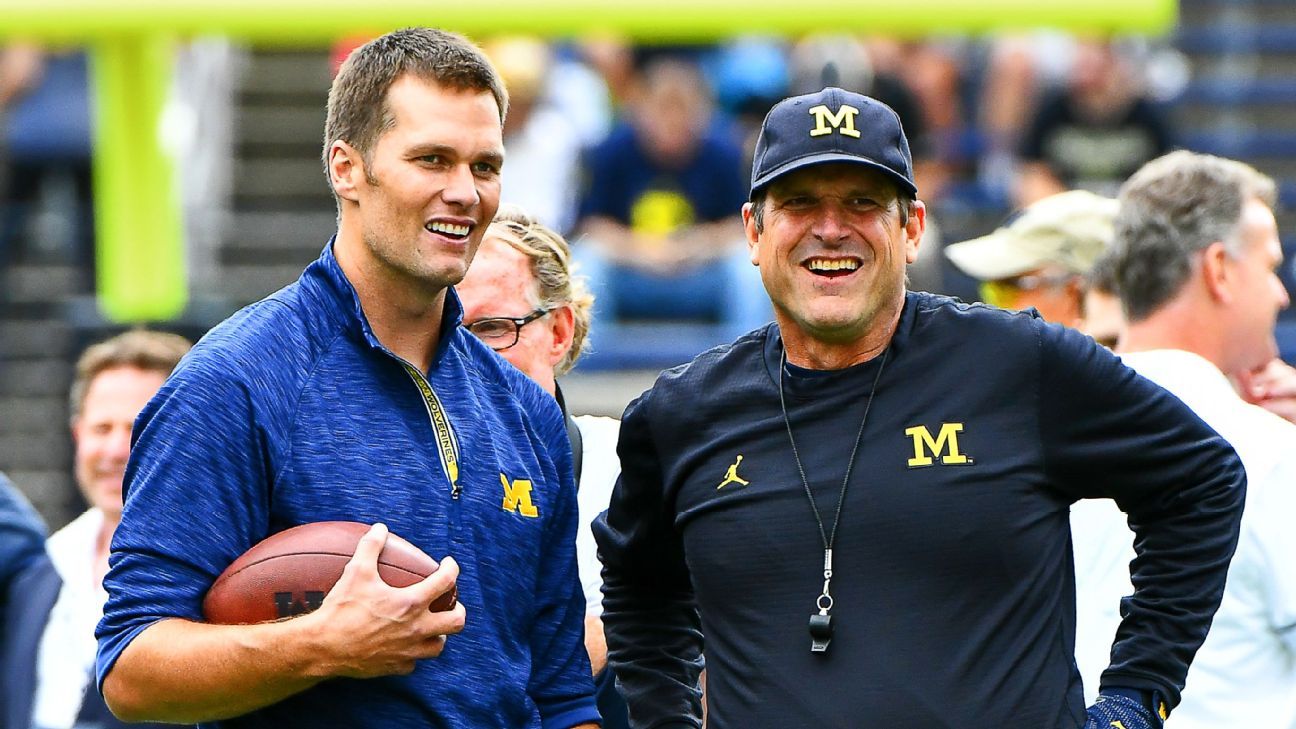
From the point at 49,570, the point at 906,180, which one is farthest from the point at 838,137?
the point at 49,570

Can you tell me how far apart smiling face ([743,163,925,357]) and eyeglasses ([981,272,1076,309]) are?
2.10 meters

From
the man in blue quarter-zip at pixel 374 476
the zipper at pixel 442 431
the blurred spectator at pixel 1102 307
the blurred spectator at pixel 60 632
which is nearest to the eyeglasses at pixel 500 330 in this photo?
the man in blue quarter-zip at pixel 374 476

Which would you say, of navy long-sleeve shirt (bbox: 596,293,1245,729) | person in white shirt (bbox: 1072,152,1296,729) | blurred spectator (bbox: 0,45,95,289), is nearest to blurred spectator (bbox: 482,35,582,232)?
blurred spectator (bbox: 0,45,95,289)

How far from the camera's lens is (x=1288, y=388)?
515 cm

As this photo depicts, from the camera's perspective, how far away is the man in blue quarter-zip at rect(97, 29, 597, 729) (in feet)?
10.2

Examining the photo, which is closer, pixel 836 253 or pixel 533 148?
pixel 836 253

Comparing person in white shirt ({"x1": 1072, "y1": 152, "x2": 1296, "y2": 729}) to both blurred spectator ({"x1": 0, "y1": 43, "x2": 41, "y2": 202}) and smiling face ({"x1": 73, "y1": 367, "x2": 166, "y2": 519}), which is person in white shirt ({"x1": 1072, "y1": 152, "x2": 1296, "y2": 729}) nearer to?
smiling face ({"x1": 73, "y1": 367, "x2": 166, "y2": 519})

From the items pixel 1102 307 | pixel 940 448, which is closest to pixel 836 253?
pixel 940 448

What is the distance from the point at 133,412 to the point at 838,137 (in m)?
2.88

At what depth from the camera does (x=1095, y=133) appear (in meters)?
11.9

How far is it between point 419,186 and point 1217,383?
6.21 feet

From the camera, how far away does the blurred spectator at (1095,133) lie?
1180cm

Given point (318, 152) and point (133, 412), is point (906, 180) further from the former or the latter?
point (318, 152)

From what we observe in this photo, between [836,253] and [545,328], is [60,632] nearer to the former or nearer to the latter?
[545,328]
